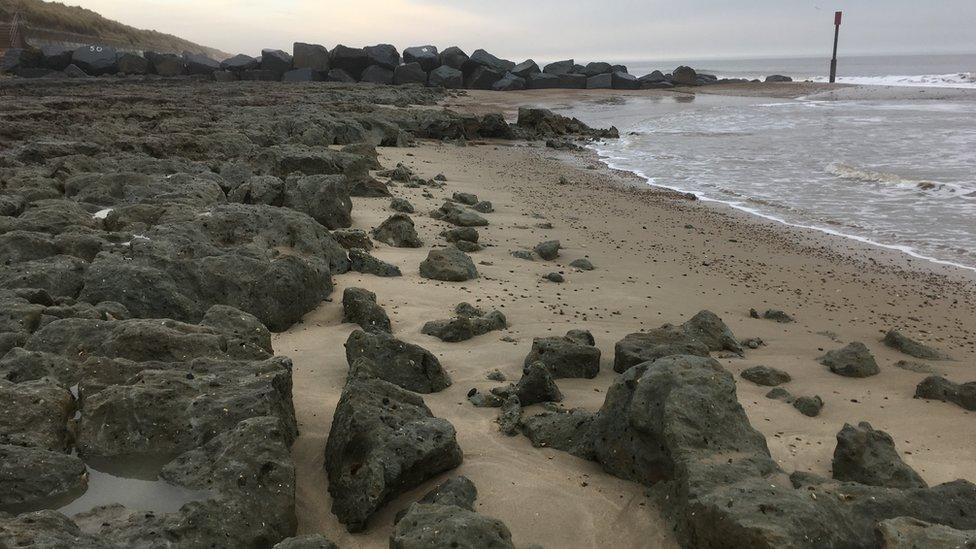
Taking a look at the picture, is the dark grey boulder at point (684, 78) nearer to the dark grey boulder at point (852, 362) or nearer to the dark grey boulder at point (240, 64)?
the dark grey boulder at point (240, 64)

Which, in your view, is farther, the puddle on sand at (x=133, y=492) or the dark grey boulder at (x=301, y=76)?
the dark grey boulder at (x=301, y=76)

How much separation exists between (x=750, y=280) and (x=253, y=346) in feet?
16.7

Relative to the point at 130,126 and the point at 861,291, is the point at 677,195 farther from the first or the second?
the point at 130,126

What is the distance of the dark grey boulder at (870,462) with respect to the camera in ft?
10.4

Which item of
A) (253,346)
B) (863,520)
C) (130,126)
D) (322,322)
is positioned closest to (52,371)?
(253,346)

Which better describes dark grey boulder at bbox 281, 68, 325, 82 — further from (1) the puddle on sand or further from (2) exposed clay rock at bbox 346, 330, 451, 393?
(1) the puddle on sand

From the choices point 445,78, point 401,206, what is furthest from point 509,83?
point 401,206

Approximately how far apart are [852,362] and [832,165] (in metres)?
11.5

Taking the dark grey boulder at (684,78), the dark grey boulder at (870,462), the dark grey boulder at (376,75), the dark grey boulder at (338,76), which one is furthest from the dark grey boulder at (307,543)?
the dark grey boulder at (684,78)

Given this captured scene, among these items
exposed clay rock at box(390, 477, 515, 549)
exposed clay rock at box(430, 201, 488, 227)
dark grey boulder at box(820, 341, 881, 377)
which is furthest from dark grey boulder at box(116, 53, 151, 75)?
exposed clay rock at box(390, 477, 515, 549)

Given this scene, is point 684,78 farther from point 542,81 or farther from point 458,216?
point 458,216

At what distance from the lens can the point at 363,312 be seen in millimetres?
4965

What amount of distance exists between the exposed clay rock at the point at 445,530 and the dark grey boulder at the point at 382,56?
41.8 metres

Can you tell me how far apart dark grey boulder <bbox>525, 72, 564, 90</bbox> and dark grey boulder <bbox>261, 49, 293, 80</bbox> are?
14811mm
